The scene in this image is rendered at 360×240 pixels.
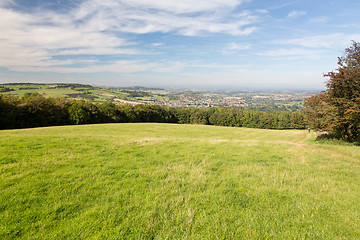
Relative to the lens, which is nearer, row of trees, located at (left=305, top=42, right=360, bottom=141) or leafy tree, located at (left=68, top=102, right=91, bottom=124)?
row of trees, located at (left=305, top=42, right=360, bottom=141)

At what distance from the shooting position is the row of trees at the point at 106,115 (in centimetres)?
4631

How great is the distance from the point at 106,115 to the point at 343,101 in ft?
235

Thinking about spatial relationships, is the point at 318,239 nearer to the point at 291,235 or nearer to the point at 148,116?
the point at 291,235

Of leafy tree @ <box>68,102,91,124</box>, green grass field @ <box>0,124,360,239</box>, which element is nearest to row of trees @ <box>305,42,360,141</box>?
green grass field @ <box>0,124,360,239</box>

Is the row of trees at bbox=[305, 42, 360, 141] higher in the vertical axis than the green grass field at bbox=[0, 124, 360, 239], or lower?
higher

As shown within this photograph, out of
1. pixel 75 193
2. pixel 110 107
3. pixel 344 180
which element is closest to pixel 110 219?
pixel 75 193

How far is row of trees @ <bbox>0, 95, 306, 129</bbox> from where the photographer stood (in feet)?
152

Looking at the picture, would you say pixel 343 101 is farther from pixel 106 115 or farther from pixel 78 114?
pixel 106 115

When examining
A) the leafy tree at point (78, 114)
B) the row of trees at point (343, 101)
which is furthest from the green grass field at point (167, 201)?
the leafy tree at point (78, 114)

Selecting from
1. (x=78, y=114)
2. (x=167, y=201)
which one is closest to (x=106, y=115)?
(x=78, y=114)

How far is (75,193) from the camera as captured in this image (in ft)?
16.2

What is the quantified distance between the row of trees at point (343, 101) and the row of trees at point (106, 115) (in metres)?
66.6

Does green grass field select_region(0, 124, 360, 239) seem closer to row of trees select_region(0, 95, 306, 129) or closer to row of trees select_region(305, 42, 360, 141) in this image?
row of trees select_region(305, 42, 360, 141)

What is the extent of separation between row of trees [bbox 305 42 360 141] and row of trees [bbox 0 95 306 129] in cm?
6660
